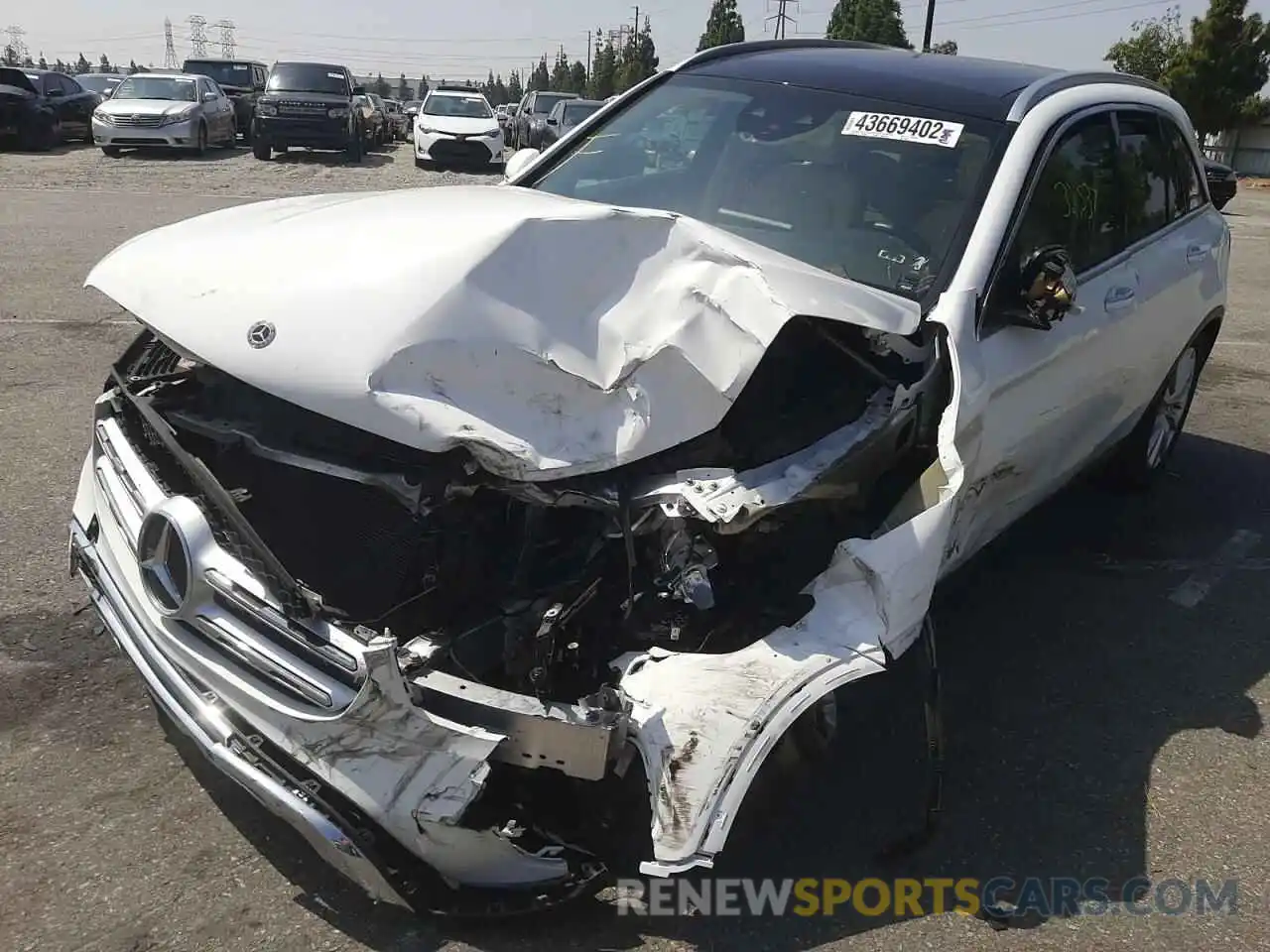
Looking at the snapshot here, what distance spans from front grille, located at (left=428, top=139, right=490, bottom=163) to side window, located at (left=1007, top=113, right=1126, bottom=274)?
1770 centimetres

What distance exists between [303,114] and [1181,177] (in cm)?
1819

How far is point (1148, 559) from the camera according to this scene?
15.8 ft

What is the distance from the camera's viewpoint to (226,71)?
24938 millimetres

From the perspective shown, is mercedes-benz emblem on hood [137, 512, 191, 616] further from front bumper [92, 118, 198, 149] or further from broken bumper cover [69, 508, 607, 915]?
front bumper [92, 118, 198, 149]

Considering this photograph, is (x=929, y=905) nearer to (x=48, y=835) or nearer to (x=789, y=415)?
(x=789, y=415)

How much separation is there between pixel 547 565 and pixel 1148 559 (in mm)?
3273

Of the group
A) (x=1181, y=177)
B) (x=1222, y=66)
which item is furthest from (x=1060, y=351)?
(x=1222, y=66)

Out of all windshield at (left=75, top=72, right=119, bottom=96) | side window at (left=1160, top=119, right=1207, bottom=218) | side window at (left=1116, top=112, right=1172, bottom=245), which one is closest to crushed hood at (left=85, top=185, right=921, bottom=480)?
side window at (left=1116, top=112, right=1172, bottom=245)

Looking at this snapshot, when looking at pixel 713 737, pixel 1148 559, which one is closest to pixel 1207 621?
pixel 1148 559

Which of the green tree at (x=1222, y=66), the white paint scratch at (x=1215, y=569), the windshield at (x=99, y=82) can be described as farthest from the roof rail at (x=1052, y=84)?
the green tree at (x=1222, y=66)

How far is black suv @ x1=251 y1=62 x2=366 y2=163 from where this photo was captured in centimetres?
1998

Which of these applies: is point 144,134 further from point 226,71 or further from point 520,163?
point 520,163

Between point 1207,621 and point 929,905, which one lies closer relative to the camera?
point 929,905

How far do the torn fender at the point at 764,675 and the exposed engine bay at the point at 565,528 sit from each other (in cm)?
12
